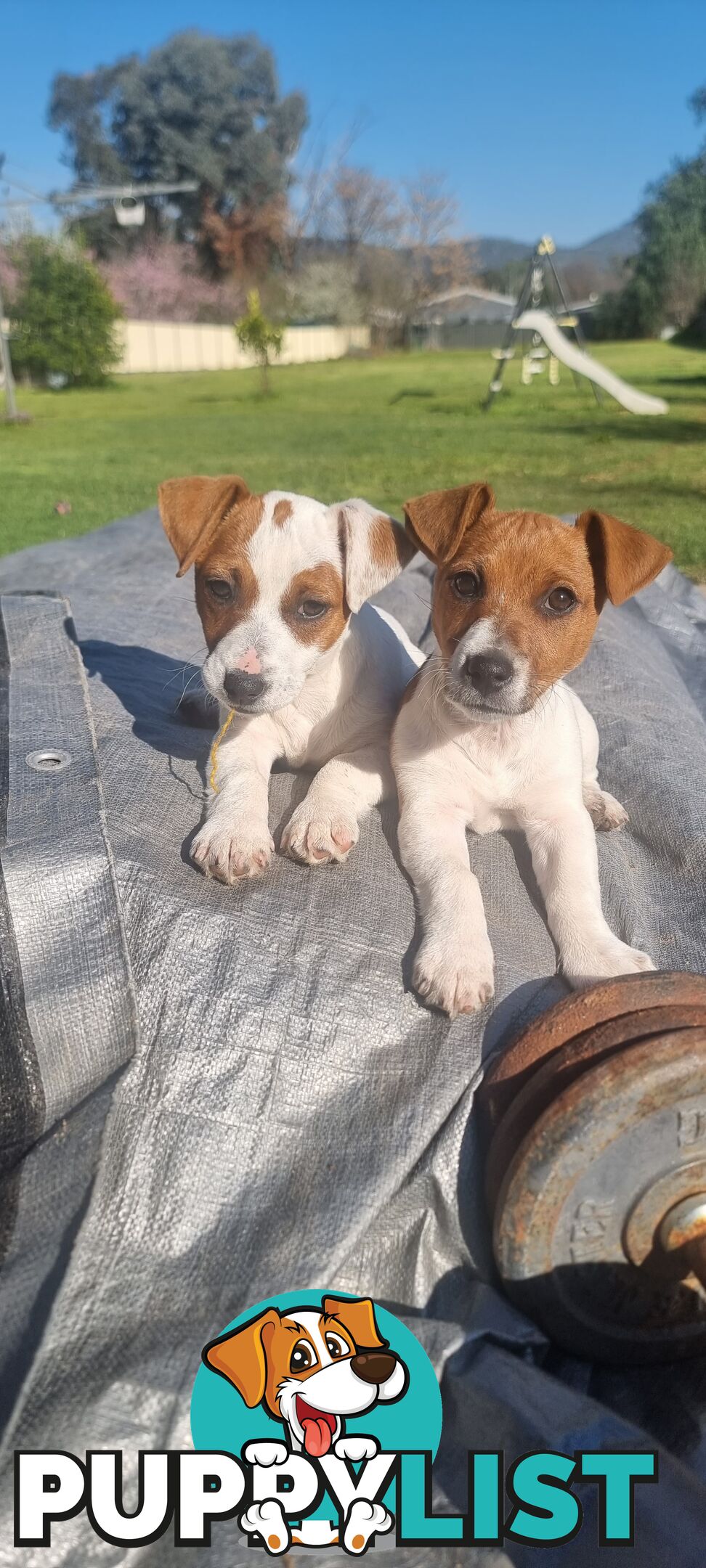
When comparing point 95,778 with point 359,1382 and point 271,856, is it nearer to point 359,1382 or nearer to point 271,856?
point 271,856

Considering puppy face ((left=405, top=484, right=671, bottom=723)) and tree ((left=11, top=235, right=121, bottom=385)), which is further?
tree ((left=11, top=235, right=121, bottom=385))

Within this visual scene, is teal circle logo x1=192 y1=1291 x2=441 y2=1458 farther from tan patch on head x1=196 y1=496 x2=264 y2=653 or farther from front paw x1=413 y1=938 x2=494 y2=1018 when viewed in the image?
tan patch on head x1=196 y1=496 x2=264 y2=653

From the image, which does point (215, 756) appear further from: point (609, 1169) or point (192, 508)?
point (609, 1169)

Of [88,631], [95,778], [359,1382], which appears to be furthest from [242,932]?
[88,631]

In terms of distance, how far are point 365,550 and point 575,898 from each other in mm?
1215

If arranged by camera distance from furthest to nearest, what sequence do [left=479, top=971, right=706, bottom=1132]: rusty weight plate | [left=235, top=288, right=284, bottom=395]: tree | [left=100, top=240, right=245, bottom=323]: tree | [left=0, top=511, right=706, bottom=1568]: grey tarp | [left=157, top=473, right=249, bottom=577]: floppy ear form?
[left=100, top=240, right=245, bottom=323]: tree < [left=235, top=288, right=284, bottom=395]: tree < [left=157, top=473, right=249, bottom=577]: floppy ear < [left=479, top=971, right=706, bottom=1132]: rusty weight plate < [left=0, top=511, right=706, bottom=1568]: grey tarp

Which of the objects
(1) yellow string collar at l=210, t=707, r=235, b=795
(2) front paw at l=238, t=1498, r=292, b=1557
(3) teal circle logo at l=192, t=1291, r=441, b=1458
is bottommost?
(2) front paw at l=238, t=1498, r=292, b=1557

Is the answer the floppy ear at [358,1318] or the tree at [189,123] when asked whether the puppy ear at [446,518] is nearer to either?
the floppy ear at [358,1318]

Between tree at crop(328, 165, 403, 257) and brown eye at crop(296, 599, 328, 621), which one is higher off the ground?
tree at crop(328, 165, 403, 257)

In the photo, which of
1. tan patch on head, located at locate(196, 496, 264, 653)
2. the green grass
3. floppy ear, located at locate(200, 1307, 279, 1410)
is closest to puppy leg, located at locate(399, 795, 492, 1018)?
tan patch on head, located at locate(196, 496, 264, 653)

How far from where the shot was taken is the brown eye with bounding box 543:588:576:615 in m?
3.05

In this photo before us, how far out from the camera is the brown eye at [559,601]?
3.05 m

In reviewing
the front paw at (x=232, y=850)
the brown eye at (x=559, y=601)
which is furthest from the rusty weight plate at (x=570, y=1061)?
the brown eye at (x=559, y=601)

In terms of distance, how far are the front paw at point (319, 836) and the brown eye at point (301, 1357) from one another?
4.25ft
